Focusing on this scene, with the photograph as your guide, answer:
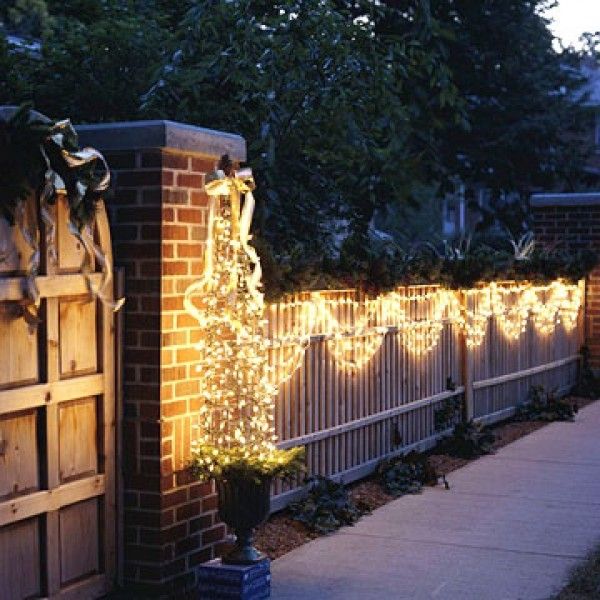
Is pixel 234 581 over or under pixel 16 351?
under

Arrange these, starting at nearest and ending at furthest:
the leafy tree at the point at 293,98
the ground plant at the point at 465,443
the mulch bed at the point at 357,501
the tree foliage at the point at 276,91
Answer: the mulch bed at the point at 357,501 < the tree foliage at the point at 276,91 < the leafy tree at the point at 293,98 < the ground plant at the point at 465,443

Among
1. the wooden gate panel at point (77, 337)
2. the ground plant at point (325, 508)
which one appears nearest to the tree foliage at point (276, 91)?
the ground plant at point (325, 508)

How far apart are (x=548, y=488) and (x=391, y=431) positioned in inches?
54.2

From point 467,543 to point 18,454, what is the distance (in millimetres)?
3293

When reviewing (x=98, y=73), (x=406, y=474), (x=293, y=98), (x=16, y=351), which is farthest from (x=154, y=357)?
(x=98, y=73)

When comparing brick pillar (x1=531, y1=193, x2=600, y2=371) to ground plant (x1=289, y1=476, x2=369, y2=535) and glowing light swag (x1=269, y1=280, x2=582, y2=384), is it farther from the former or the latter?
ground plant (x1=289, y1=476, x2=369, y2=535)

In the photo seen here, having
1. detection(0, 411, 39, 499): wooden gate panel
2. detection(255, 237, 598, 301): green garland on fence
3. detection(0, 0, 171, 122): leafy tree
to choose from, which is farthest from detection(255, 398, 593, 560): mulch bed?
detection(0, 0, 171, 122): leafy tree

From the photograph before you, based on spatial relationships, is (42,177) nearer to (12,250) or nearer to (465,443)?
(12,250)

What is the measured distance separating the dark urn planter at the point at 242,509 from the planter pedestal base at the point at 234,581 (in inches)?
2.8

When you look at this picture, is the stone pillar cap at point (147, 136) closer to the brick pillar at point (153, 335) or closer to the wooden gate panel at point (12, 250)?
the brick pillar at point (153, 335)

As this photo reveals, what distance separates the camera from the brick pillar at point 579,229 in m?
16.3

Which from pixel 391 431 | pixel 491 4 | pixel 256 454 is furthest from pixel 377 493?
pixel 491 4

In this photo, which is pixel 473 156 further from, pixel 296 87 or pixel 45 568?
pixel 45 568

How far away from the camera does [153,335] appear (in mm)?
6203
